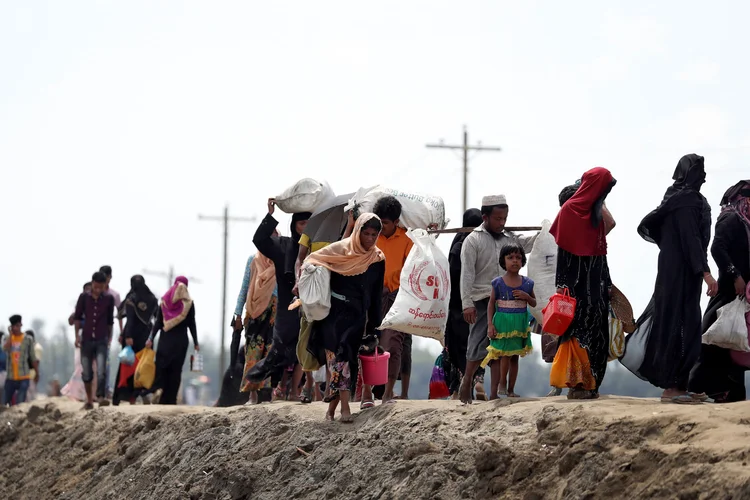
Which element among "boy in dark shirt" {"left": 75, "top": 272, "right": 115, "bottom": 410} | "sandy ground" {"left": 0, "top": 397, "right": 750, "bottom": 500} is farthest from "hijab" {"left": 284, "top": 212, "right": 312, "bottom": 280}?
"boy in dark shirt" {"left": 75, "top": 272, "right": 115, "bottom": 410}

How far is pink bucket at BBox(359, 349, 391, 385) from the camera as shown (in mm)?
9680

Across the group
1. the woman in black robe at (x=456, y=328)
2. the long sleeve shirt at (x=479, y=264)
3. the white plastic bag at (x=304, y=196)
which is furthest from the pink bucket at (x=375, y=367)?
the white plastic bag at (x=304, y=196)

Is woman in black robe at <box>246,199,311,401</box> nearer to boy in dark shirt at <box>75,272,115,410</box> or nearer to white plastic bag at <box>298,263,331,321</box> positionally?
white plastic bag at <box>298,263,331,321</box>

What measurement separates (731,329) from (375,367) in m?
2.62

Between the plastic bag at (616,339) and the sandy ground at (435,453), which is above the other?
the plastic bag at (616,339)

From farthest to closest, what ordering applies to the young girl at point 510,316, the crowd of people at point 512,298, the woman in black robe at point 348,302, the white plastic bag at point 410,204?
the white plastic bag at point 410,204
the woman in black robe at point 348,302
the young girl at point 510,316
the crowd of people at point 512,298

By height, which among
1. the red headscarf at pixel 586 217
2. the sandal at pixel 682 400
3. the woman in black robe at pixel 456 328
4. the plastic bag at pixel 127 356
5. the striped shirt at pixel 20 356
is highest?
the red headscarf at pixel 586 217

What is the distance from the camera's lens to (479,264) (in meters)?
10.4

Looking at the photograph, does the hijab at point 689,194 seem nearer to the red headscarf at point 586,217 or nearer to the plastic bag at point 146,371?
the red headscarf at point 586,217

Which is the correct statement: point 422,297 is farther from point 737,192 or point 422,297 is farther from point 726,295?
point 737,192

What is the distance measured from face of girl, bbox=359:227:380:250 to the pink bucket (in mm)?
830

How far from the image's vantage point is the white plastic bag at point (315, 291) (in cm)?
970

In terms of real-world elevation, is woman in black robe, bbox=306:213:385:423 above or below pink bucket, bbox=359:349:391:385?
above

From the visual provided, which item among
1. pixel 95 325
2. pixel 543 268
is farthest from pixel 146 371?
pixel 543 268
